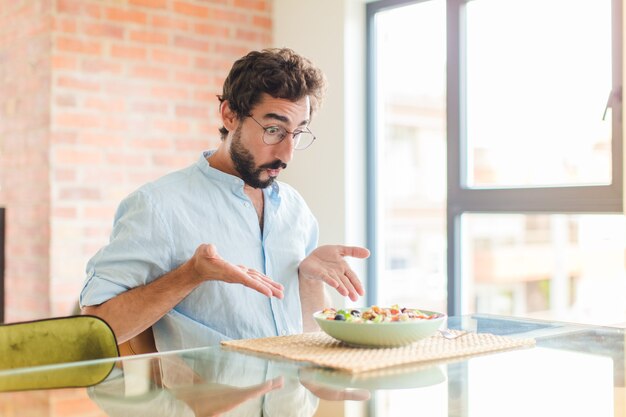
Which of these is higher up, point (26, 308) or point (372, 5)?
point (372, 5)

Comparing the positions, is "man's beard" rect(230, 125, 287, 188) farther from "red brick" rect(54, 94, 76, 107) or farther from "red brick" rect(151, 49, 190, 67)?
"red brick" rect(151, 49, 190, 67)

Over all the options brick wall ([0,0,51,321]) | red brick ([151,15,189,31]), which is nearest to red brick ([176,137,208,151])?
red brick ([151,15,189,31])

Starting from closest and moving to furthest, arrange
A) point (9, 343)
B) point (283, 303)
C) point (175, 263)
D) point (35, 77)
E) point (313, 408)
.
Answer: point (313, 408) → point (9, 343) → point (175, 263) → point (283, 303) → point (35, 77)

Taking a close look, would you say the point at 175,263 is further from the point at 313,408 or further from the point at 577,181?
the point at 577,181

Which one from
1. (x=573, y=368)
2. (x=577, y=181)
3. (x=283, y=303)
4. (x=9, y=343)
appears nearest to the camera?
(x=573, y=368)

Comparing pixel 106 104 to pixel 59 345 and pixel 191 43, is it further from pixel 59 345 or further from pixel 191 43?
pixel 59 345

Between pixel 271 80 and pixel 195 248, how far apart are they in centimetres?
50

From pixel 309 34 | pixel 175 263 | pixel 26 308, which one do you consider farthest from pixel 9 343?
pixel 309 34

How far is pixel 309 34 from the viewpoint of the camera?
3.87m

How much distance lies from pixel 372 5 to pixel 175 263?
211cm

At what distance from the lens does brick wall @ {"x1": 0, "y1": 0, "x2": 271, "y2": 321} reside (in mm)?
3324

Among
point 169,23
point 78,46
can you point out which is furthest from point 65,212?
point 169,23

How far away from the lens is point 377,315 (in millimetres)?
1581

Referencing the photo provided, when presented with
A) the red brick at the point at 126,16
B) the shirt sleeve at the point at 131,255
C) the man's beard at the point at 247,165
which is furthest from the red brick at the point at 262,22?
the shirt sleeve at the point at 131,255
